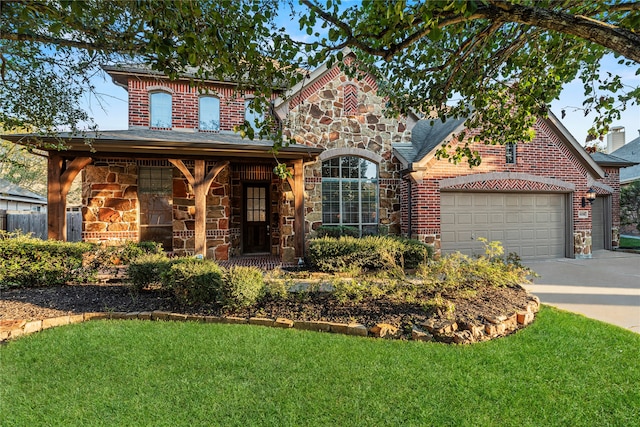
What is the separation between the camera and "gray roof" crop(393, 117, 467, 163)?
10263 mm

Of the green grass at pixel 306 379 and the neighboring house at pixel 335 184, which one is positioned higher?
the neighboring house at pixel 335 184

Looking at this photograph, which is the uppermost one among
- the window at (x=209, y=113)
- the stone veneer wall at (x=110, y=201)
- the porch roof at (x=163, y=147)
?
the window at (x=209, y=113)

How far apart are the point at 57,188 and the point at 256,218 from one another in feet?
18.8

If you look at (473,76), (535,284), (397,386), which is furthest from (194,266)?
(535,284)

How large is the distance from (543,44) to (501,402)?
4994 millimetres

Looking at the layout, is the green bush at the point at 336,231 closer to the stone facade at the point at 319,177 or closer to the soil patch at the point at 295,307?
the stone facade at the point at 319,177

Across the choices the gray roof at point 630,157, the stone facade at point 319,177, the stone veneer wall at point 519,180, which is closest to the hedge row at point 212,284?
the stone facade at point 319,177

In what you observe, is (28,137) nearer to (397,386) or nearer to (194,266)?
(194,266)

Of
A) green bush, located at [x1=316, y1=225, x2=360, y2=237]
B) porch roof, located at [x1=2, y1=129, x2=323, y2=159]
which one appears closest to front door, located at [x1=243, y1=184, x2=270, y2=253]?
green bush, located at [x1=316, y1=225, x2=360, y2=237]

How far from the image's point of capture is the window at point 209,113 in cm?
1133

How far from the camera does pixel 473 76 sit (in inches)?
190

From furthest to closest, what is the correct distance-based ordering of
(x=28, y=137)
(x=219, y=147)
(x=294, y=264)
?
(x=294, y=264) → (x=219, y=147) → (x=28, y=137)

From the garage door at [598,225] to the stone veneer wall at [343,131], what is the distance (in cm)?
969

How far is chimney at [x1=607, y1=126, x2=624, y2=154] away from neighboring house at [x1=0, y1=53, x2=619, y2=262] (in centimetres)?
1476
